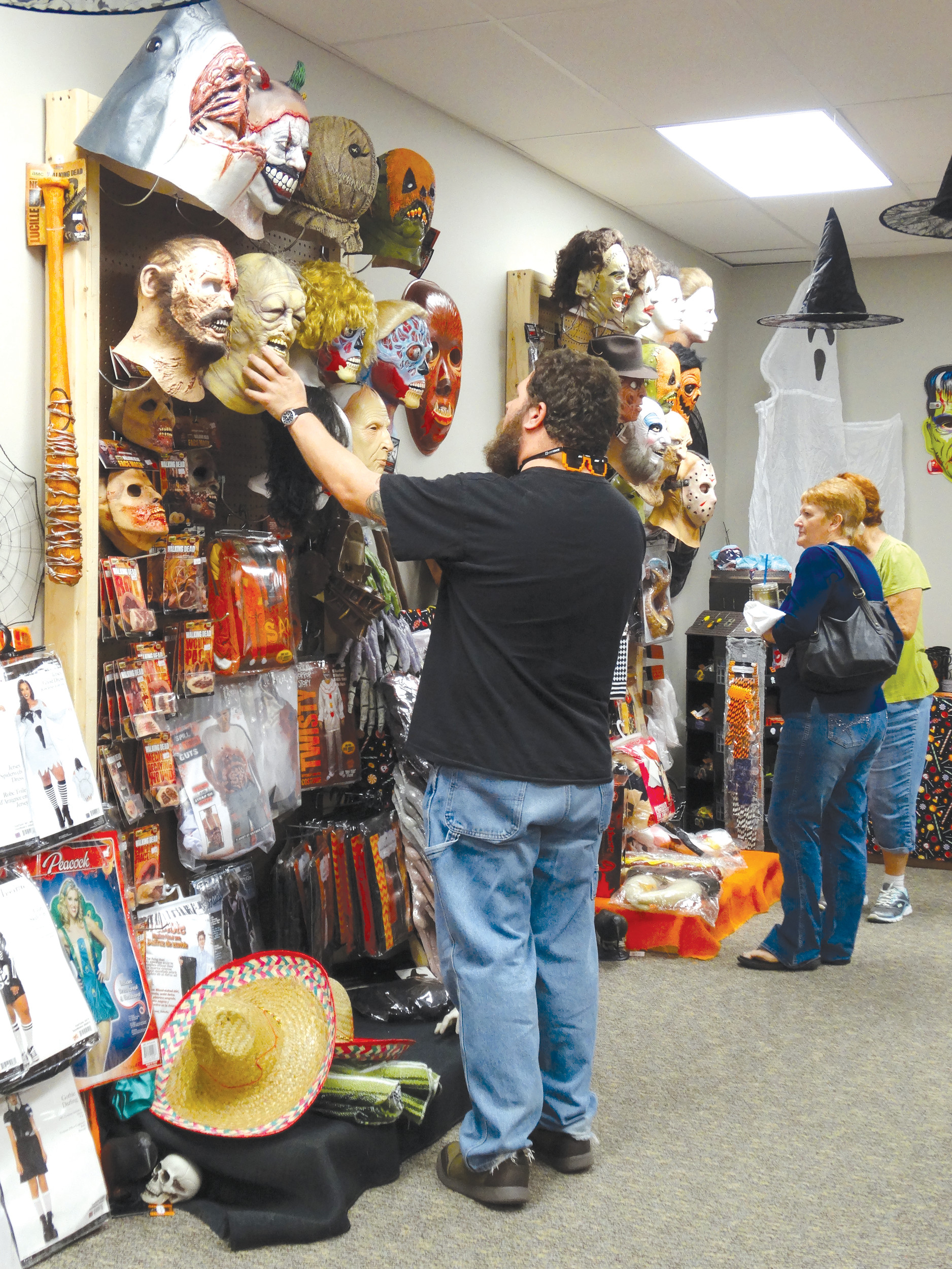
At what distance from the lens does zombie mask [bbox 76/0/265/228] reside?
2229 mm

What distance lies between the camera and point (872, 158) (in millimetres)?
4430

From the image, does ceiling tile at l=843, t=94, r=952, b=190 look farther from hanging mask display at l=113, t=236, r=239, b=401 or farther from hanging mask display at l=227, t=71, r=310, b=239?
hanging mask display at l=113, t=236, r=239, b=401

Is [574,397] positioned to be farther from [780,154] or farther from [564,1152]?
[780,154]

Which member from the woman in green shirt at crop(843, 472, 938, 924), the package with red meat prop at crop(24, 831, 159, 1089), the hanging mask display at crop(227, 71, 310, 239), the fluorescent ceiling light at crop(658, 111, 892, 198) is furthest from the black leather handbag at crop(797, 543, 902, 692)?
the package with red meat prop at crop(24, 831, 159, 1089)

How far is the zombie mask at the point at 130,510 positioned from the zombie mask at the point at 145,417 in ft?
0.26

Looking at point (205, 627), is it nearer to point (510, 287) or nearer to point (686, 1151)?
point (686, 1151)

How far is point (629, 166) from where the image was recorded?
4531 mm

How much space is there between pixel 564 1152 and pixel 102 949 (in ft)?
3.21

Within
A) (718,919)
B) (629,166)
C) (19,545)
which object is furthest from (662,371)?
(19,545)

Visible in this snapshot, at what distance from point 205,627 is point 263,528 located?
15.9 inches

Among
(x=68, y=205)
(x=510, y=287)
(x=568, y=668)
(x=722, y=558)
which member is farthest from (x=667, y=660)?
(x=68, y=205)

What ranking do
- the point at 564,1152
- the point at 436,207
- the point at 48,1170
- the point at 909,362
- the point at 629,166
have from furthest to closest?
the point at 909,362 < the point at 629,166 < the point at 436,207 < the point at 564,1152 < the point at 48,1170

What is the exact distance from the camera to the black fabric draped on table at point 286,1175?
213 cm

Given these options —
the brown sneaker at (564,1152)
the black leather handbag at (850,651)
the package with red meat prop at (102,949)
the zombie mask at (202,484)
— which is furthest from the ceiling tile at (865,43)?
the brown sneaker at (564,1152)
